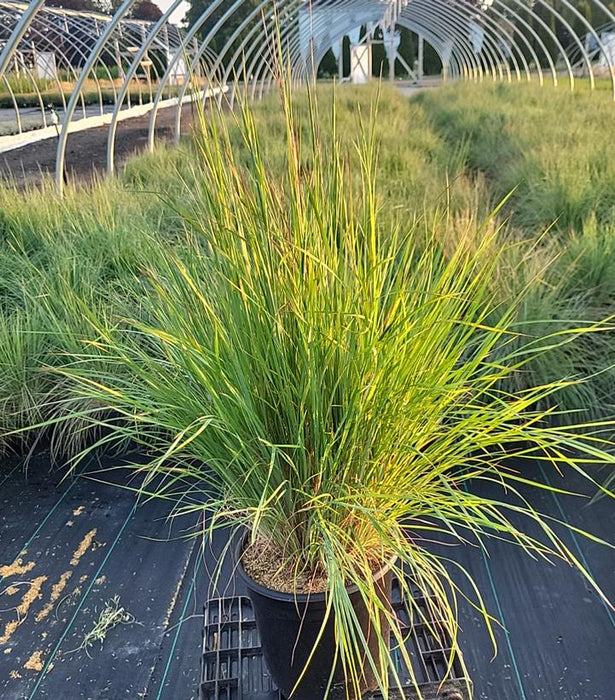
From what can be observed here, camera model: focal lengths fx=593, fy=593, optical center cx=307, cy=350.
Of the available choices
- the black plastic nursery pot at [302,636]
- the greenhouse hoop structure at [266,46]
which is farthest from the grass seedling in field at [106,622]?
the greenhouse hoop structure at [266,46]

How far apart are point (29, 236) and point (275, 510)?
2751 millimetres

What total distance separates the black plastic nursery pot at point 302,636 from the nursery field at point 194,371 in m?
0.21

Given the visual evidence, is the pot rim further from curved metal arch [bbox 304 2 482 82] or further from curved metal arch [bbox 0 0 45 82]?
curved metal arch [bbox 304 2 482 82]

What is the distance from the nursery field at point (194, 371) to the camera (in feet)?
3.72

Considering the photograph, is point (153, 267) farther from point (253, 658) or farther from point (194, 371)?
point (253, 658)

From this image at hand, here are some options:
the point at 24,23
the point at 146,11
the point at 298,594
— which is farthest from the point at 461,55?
the point at 298,594

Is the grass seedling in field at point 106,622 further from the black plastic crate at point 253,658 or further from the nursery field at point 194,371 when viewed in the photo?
the black plastic crate at point 253,658

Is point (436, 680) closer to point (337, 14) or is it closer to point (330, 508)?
point (330, 508)

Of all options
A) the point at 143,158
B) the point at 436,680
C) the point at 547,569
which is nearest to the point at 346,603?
the point at 436,680

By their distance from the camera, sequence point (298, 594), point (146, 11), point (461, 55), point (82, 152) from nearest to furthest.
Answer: point (298, 594)
point (82, 152)
point (461, 55)
point (146, 11)

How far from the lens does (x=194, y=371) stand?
3.34 ft

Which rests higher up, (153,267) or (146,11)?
(146,11)

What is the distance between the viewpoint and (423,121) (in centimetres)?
787

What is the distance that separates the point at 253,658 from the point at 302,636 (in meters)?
0.31
